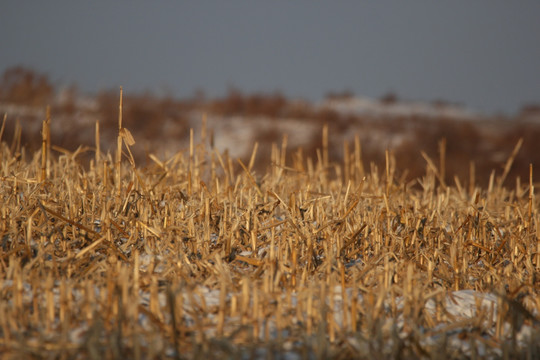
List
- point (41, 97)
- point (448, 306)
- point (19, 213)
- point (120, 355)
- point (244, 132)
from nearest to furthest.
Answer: point (120, 355) < point (448, 306) < point (19, 213) < point (41, 97) < point (244, 132)

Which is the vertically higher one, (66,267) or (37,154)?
(37,154)

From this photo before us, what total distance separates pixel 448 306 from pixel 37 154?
8.98ft

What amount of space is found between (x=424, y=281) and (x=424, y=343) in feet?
1.52

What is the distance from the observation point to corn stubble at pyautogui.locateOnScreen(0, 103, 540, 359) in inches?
65.1

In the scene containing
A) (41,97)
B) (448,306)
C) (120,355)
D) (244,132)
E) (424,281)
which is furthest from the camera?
(244,132)

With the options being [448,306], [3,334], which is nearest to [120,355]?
[3,334]

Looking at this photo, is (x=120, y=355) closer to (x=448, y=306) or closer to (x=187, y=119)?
(x=448, y=306)

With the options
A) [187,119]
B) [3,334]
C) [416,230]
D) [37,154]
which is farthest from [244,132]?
[3,334]

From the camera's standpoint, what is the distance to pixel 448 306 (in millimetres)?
2035

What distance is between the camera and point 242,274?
211 cm

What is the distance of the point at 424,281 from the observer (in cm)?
220

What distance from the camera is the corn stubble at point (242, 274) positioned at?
5.42 feet

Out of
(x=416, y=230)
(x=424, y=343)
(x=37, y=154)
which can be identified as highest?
(x=37, y=154)

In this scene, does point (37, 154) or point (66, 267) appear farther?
point (37, 154)
